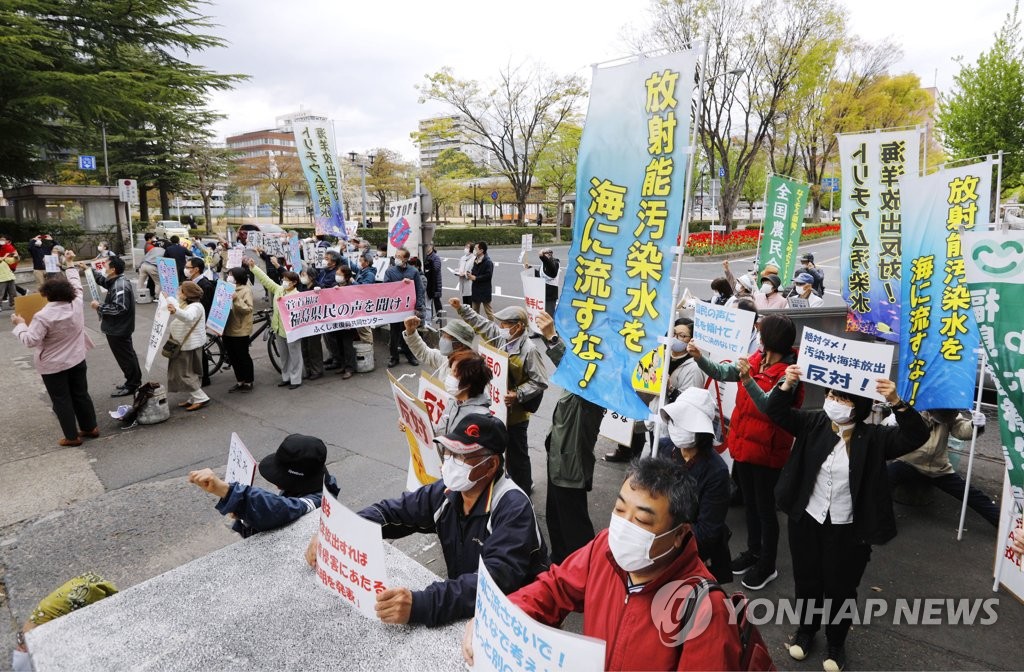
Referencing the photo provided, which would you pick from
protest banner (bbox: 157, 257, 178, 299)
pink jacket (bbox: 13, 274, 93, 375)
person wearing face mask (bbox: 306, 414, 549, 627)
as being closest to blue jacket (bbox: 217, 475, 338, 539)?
person wearing face mask (bbox: 306, 414, 549, 627)

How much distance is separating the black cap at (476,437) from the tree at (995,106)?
21405mm

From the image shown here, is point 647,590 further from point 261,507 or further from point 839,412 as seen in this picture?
point 839,412

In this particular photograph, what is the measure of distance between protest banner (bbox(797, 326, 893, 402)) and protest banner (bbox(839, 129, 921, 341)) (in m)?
2.96

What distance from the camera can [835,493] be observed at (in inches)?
131

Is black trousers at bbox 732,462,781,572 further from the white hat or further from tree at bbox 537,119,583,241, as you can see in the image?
A: tree at bbox 537,119,583,241

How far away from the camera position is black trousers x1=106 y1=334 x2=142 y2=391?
7922mm

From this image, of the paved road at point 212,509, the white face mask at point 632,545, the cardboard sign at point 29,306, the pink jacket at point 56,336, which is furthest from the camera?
the cardboard sign at point 29,306

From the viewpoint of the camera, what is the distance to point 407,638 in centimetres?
212

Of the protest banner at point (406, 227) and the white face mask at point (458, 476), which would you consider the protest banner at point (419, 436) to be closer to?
the white face mask at point (458, 476)

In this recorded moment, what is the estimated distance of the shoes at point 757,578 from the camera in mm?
4176

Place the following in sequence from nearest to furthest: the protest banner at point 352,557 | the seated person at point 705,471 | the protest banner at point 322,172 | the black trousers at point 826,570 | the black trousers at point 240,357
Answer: the protest banner at point 352,557 → the seated person at point 705,471 → the black trousers at point 826,570 → the black trousers at point 240,357 → the protest banner at point 322,172

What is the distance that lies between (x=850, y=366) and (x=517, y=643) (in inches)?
105

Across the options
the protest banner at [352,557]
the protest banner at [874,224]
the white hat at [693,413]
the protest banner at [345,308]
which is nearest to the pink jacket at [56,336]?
the protest banner at [345,308]

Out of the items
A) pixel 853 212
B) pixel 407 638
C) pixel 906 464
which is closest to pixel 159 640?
pixel 407 638
